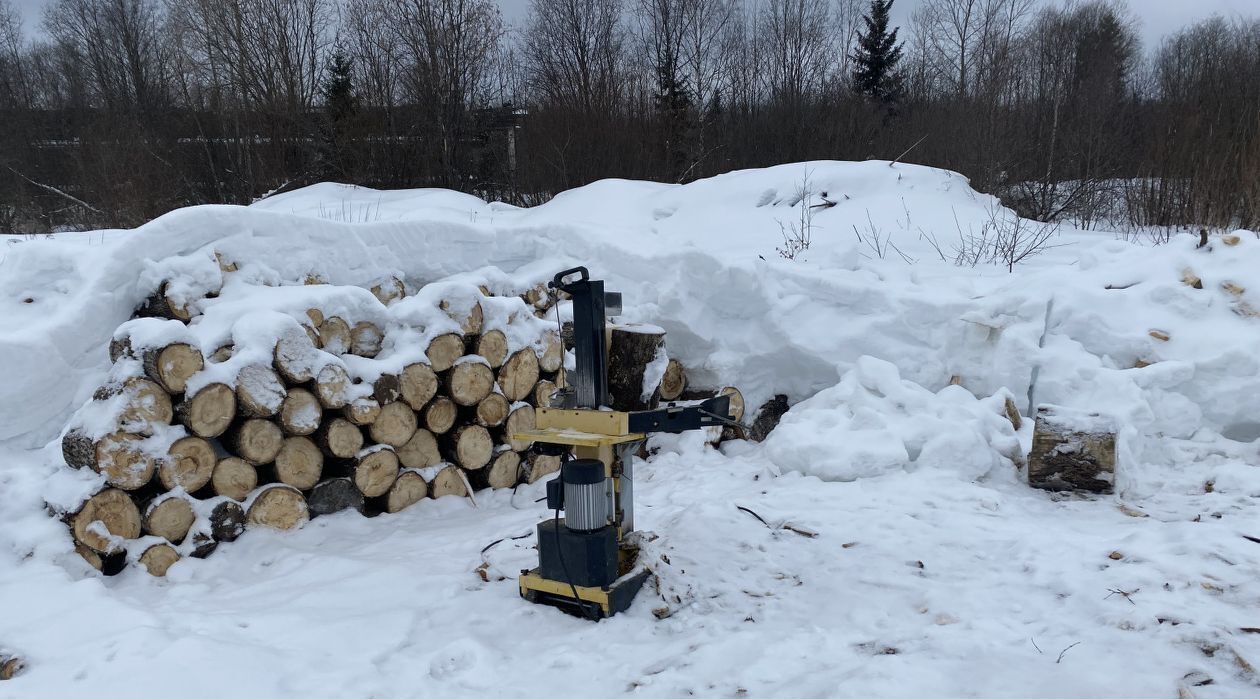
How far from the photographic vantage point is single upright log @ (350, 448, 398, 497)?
4.49m

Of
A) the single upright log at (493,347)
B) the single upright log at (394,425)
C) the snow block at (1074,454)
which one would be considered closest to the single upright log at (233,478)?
the single upright log at (394,425)

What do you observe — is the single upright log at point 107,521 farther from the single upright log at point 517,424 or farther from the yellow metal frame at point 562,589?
the single upright log at point 517,424

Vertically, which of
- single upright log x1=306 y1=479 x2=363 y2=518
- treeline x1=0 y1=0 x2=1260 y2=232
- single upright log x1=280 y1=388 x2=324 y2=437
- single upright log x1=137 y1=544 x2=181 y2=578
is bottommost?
single upright log x1=137 y1=544 x2=181 y2=578

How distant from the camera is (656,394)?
376cm

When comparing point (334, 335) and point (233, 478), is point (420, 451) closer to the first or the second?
point (334, 335)

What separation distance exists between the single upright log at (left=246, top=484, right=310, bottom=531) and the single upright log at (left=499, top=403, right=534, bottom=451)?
4.69 feet

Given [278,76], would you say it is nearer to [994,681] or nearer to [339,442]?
[339,442]

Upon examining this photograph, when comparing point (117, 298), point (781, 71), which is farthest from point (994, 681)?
point (781, 71)

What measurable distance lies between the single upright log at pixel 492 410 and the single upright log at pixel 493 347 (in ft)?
→ 0.74

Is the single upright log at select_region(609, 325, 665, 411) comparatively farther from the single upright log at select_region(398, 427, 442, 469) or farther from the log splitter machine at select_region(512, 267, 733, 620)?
the single upright log at select_region(398, 427, 442, 469)

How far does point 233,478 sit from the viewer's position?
4066mm

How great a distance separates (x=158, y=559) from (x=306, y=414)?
1.00m

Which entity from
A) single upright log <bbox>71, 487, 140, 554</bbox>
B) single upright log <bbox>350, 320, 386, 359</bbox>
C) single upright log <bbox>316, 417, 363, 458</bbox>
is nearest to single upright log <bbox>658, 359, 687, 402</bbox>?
single upright log <bbox>350, 320, 386, 359</bbox>

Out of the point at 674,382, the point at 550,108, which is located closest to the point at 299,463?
the point at 674,382
